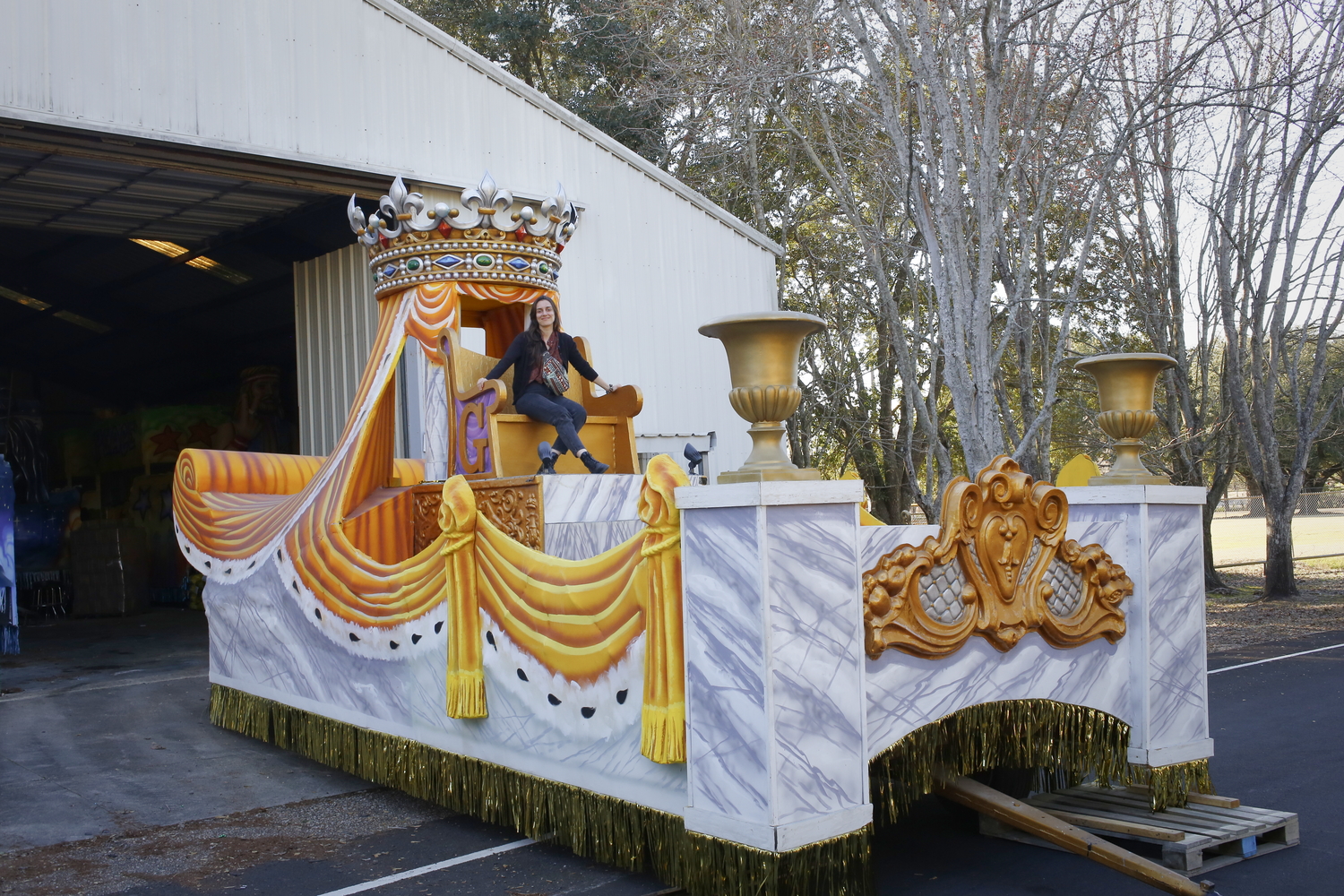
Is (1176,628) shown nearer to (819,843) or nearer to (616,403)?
(819,843)

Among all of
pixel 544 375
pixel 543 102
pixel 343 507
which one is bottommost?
pixel 343 507

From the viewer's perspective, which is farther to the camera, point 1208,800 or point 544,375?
point 544,375

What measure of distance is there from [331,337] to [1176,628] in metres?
9.86

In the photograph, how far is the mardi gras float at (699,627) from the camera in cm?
372

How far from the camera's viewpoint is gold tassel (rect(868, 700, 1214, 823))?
423cm

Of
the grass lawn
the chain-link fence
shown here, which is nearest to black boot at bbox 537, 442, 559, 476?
the grass lawn

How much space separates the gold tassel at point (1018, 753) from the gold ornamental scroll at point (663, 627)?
0.82 m

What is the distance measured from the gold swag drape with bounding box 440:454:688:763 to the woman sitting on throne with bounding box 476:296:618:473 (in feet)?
4.75

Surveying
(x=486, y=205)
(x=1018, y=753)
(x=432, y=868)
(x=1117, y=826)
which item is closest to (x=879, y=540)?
(x=1018, y=753)

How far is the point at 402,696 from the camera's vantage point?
5656 millimetres

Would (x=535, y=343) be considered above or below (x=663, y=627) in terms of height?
above

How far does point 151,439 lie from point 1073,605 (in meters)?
17.3

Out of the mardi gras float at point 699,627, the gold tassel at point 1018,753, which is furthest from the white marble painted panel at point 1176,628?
the gold tassel at point 1018,753

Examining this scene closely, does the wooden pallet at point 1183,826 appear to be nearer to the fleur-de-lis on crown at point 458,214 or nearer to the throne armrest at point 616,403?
the throne armrest at point 616,403
